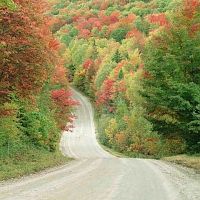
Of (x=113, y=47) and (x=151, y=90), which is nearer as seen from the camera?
(x=151, y=90)

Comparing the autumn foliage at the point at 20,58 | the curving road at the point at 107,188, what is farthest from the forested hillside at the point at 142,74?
the curving road at the point at 107,188

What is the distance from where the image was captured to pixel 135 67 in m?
100

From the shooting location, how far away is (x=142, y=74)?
127 ft

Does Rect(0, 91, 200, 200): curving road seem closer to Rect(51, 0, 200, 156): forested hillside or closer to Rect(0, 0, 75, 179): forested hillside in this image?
Rect(0, 0, 75, 179): forested hillside

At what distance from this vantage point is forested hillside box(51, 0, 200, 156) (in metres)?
35.0

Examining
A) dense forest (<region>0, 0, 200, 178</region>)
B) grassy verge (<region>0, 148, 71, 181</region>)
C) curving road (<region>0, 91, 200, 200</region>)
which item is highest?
dense forest (<region>0, 0, 200, 178</region>)

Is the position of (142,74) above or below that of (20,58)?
above

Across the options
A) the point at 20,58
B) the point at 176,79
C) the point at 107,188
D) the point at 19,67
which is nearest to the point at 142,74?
the point at 176,79

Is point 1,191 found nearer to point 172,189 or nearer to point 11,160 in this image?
point 172,189

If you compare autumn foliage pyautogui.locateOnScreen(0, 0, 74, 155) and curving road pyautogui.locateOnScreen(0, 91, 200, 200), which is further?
autumn foliage pyautogui.locateOnScreen(0, 0, 74, 155)

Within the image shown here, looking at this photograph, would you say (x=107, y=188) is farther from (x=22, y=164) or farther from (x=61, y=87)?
(x=61, y=87)

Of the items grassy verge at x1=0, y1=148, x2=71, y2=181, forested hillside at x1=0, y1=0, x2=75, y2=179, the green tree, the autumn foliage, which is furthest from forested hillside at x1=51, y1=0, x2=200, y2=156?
the autumn foliage

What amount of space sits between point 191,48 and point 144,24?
353 feet

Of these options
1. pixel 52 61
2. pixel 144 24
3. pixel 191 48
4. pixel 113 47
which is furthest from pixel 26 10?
pixel 144 24
